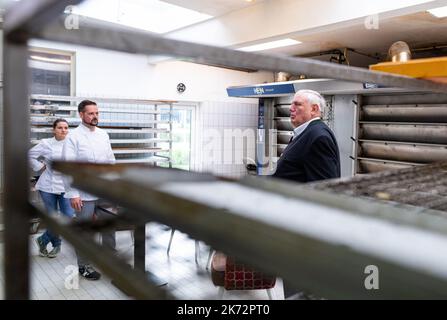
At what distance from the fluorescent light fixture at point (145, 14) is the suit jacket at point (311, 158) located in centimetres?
286

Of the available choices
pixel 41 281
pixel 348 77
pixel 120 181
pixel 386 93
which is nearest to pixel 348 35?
pixel 386 93

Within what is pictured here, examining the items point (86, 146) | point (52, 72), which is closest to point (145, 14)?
point (52, 72)

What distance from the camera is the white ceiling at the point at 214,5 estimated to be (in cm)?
391

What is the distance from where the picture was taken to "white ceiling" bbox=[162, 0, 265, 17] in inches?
154

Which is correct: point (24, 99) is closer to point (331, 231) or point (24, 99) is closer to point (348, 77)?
→ point (331, 231)

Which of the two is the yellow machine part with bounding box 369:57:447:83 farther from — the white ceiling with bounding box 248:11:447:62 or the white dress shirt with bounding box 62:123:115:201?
the white ceiling with bounding box 248:11:447:62

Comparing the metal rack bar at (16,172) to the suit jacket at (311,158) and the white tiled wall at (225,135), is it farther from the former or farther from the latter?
the white tiled wall at (225,135)

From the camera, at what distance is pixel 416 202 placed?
948 millimetres

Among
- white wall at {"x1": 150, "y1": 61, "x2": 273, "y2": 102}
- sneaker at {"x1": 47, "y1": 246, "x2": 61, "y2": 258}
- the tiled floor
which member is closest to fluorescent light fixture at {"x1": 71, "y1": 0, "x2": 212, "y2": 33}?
white wall at {"x1": 150, "y1": 61, "x2": 273, "y2": 102}

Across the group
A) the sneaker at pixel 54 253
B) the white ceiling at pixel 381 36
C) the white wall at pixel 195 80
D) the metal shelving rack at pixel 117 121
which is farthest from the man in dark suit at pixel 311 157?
the white wall at pixel 195 80

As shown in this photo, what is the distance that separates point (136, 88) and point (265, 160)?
2478mm

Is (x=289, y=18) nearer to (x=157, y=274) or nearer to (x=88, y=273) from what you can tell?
(x=157, y=274)

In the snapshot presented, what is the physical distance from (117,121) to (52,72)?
128 cm

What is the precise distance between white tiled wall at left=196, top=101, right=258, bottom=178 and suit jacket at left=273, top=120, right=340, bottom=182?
175 inches
